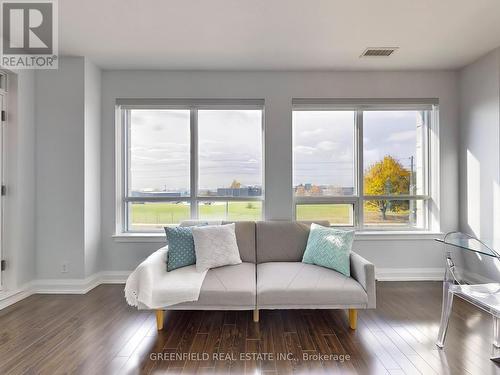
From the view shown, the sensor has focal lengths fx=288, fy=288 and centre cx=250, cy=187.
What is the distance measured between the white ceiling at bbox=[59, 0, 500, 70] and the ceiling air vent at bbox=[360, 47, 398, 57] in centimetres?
8

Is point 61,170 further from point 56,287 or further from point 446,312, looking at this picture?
point 446,312

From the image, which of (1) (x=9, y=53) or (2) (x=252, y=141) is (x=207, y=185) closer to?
(2) (x=252, y=141)

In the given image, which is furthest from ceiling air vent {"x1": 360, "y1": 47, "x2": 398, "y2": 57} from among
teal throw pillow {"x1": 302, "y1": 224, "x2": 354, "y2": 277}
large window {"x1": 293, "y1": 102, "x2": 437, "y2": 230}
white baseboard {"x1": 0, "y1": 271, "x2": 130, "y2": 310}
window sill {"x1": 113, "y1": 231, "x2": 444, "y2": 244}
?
white baseboard {"x1": 0, "y1": 271, "x2": 130, "y2": 310}

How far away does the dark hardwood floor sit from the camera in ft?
6.47

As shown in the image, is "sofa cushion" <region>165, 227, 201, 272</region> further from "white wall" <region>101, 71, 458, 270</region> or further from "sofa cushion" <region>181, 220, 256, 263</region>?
"white wall" <region>101, 71, 458, 270</region>

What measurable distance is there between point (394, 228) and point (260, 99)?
8.08 ft

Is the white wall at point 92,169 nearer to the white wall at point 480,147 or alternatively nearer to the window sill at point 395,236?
the window sill at point 395,236

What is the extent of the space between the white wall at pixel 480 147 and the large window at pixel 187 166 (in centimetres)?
257

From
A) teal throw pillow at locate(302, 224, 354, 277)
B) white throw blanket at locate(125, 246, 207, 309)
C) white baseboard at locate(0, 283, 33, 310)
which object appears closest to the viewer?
white throw blanket at locate(125, 246, 207, 309)

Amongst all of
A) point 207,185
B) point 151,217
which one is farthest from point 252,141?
point 151,217

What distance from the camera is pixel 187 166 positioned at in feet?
12.5

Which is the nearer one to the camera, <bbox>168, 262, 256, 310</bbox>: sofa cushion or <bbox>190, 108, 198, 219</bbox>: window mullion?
<bbox>168, 262, 256, 310</bbox>: sofa cushion

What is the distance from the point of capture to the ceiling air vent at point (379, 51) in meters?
3.12

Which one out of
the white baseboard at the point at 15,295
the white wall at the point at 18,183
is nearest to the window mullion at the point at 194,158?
the white wall at the point at 18,183
